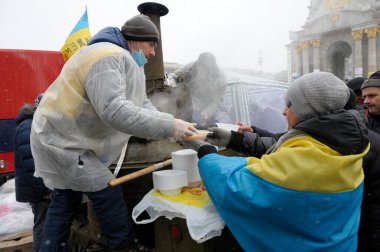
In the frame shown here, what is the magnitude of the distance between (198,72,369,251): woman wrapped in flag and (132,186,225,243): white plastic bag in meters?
0.18

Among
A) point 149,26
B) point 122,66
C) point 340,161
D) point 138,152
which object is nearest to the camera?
point 340,161

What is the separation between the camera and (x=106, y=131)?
7.23ft

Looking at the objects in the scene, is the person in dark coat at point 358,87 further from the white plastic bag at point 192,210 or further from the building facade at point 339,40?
the building facade at point 339,40

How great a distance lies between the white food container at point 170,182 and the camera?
211 cm

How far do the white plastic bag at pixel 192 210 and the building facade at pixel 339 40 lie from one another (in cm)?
2735

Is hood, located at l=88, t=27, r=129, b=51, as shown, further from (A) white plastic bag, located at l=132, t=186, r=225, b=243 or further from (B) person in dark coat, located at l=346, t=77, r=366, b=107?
(B) person in dark coat, located at l=346, t=77, r=366, b=107

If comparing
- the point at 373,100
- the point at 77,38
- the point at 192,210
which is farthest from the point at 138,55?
the point at 77,38

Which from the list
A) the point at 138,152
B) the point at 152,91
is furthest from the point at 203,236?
the point at 152,91

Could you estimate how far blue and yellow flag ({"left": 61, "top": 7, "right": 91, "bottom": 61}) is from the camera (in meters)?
4.89

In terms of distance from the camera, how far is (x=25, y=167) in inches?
128

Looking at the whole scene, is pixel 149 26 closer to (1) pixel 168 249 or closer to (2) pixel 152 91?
(2) pixel 152 91

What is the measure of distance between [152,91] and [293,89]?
84.6 inches

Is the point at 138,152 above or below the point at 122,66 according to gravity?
below

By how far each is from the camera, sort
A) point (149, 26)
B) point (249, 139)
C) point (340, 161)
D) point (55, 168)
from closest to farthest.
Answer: point (340, 161) → point (55, 168) → point (149, 26) → point (249, 139)
